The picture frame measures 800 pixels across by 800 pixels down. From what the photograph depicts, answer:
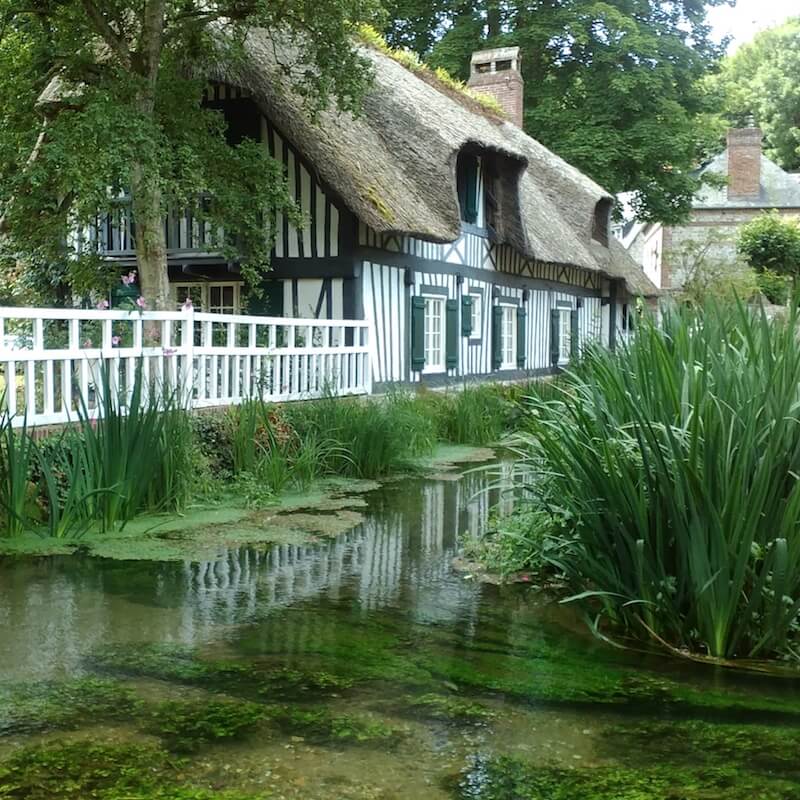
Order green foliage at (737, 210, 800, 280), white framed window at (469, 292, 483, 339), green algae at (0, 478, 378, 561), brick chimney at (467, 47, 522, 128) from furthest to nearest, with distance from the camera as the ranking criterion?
1. green foliage at (737, 210, 800, 280)
2. brick chimney at (467, 47, 522, 128)
3. white framed window at (469, 292, 483, 339)
4. green algae at (0, 478, 378, 561)

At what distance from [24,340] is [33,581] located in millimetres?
6040

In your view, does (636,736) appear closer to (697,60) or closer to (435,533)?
(435,533)

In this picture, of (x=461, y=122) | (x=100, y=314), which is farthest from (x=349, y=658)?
(x=461, y=122)

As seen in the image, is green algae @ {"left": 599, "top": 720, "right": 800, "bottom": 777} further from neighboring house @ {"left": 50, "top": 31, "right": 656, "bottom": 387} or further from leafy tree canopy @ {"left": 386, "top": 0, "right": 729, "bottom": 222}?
leafy tree canopy @ {"left": 386, "top": 0, "right": 729, "bottom": 222}

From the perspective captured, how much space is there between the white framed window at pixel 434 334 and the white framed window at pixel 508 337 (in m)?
2.42

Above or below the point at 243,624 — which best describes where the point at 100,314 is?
above

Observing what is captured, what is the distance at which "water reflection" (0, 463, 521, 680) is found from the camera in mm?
4273

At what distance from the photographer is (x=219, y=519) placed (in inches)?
273

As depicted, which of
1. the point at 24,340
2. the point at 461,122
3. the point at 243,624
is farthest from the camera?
the point at 461,122

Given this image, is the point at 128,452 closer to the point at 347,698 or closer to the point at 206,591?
the point at 206,591

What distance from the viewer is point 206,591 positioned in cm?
513

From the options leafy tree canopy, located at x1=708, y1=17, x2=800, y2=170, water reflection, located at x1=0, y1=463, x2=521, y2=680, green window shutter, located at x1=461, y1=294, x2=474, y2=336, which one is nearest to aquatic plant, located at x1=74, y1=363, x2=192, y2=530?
water reflection, located at x1=0, y1=463, x2=521, y2=680

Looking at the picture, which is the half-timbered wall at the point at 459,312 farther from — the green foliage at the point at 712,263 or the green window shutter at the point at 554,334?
the green foliage at the point at 712,263

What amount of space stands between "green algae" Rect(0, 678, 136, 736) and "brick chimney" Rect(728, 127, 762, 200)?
115 feet
